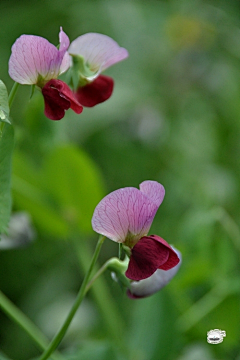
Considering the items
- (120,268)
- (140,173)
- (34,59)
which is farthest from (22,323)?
(140,173)

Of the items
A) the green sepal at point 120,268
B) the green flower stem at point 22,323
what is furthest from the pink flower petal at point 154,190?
the green flower stem at point 22,323

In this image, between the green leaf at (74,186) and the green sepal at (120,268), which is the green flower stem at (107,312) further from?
the green sepal at (120,268)

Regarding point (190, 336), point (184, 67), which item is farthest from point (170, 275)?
point (184, 67)

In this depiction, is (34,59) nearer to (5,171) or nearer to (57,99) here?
(57,99)

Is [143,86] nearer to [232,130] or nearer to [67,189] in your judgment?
[232,130]

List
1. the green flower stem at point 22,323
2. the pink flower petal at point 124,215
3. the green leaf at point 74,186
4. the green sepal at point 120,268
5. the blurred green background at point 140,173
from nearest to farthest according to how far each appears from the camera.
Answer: the pink flower petal at point 124,215, the green sepal at point 120,268, the green flower stem at point 22,323, the blurred green background at point 140,173, the green leaf at point 74,186

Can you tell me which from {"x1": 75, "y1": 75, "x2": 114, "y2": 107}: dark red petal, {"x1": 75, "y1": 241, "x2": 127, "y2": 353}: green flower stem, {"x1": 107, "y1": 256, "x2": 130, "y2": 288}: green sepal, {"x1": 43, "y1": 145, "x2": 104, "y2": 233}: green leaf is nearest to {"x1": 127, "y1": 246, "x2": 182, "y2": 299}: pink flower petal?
{"x1": 107, "y1": 256, "x2": 130, "y2": 288}: green sepal
